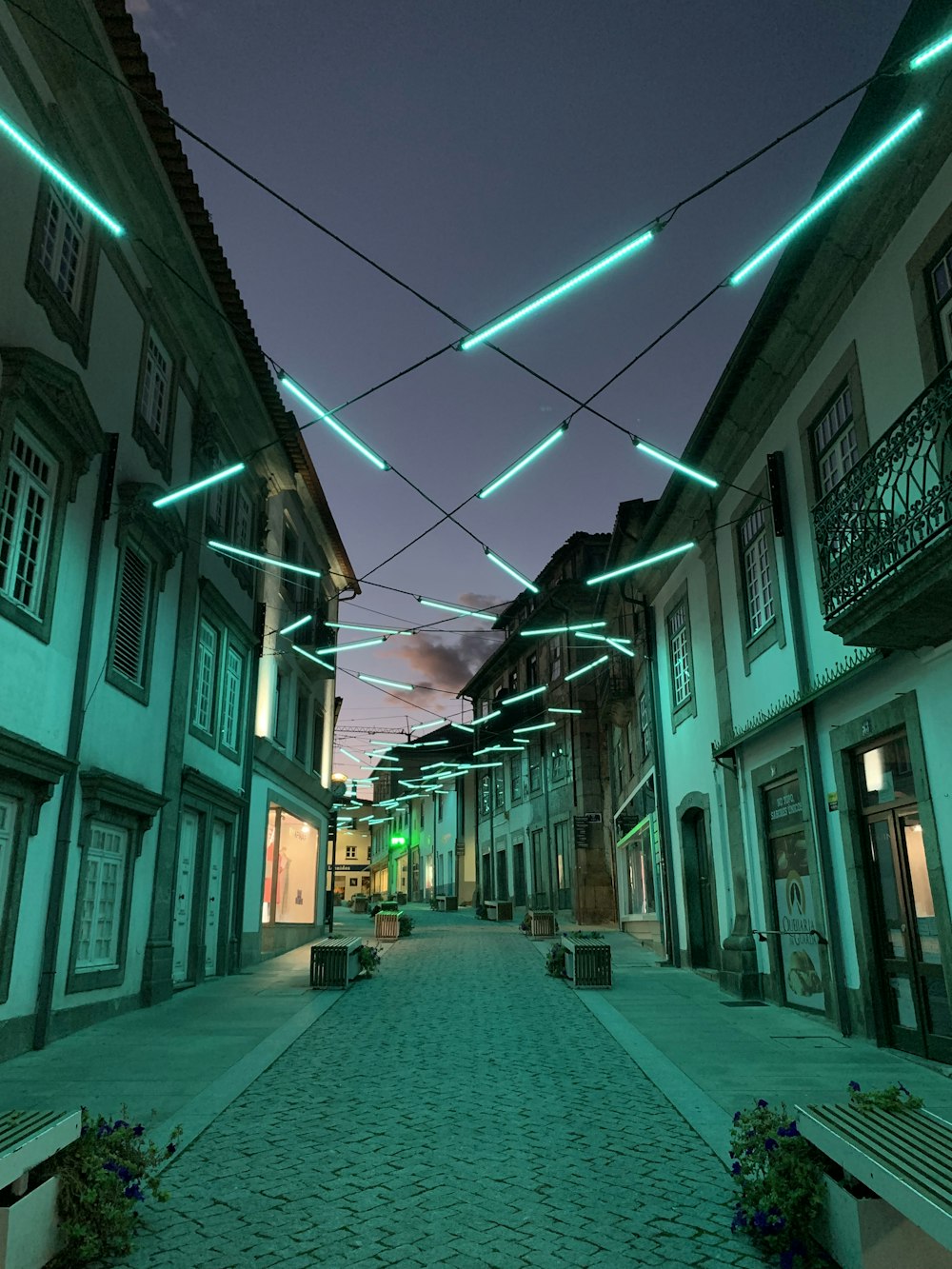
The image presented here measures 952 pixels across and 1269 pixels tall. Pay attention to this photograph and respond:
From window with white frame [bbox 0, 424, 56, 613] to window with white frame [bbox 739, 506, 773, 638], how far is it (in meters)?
9.15

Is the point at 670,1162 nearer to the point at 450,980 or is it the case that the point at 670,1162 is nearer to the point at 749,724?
the point at 749,724

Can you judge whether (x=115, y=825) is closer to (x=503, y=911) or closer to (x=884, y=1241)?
(x=884, y=1241)

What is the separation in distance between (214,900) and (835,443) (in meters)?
13.1

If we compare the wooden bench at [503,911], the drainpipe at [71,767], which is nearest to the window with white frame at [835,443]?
the drainpipe at [71,767]

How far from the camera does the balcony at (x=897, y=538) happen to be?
707 cm

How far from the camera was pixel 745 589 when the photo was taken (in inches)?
542

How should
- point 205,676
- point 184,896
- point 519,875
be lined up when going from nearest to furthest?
point 184,896, point 205,676, point 519,875

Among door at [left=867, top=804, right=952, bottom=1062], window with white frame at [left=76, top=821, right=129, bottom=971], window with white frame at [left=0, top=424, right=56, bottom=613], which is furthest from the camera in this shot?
window with white frame at [left=76, top=821, right=129, bottom=971]

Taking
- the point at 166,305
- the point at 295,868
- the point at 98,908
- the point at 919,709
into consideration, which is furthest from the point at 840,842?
the point at 295,868

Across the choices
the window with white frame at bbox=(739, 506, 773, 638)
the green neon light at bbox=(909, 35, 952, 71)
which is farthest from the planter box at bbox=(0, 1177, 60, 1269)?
the window with white frame at bbox=(739, 506, 773, 638)

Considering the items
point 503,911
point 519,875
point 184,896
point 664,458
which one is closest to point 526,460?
point 664,458

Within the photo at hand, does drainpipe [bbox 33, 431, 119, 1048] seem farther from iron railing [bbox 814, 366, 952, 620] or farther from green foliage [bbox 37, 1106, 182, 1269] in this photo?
iron railing [bbox 814, 366, 952, 620]

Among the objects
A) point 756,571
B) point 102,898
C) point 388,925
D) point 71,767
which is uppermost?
point 756,571

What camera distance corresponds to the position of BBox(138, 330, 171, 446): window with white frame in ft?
43.4
